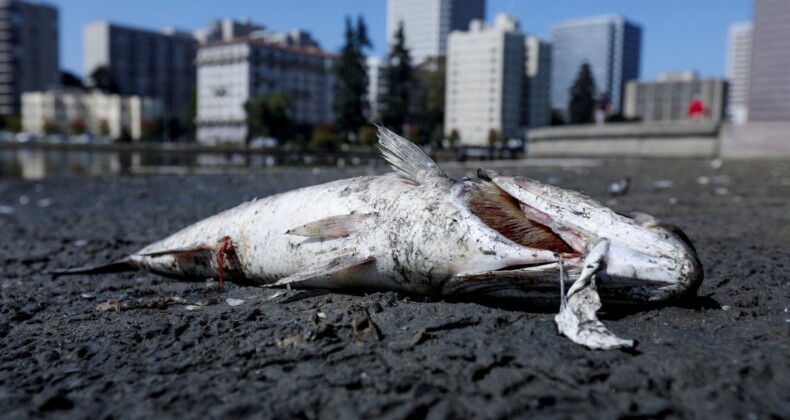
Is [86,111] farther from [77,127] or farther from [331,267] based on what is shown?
[331,267]

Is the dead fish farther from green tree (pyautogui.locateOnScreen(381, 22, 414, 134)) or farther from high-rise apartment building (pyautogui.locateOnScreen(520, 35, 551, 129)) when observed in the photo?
high-rise apartment building (pyautogui.locateOnScreen(520, 35, 551, 129))

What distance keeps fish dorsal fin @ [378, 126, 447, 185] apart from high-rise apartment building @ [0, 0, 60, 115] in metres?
179

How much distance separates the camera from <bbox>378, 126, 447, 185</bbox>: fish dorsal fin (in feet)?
11.4

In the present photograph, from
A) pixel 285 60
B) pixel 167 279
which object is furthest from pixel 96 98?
pixel 167 279

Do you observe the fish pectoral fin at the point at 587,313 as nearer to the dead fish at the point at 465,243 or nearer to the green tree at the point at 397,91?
the dead fish at the point at 465,243

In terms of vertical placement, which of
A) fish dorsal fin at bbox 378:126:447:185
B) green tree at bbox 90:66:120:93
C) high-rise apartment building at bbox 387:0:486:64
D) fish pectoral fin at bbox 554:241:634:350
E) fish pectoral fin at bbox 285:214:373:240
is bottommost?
fish pectoral fin at bbox 554:241:634:350

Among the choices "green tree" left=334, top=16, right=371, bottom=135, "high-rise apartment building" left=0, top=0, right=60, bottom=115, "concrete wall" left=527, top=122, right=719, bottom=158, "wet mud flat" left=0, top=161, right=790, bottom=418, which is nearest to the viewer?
"wet mud flat" left=0, top=161, right=790, bottom=418

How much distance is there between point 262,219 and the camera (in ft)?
12.8

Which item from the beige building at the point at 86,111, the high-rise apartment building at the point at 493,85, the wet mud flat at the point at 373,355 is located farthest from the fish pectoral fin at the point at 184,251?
the beige building at the point at 86,111

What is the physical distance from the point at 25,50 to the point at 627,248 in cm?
18429

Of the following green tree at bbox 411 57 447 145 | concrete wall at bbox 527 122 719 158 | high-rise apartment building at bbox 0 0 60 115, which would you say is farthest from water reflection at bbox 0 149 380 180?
high-rise apartment building at bbox 0 0 60 115

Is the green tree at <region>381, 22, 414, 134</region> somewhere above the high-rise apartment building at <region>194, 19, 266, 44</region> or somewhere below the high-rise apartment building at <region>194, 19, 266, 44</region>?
below

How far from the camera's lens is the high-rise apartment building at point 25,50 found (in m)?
155

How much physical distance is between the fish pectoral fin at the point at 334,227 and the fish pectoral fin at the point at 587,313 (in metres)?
1.11
